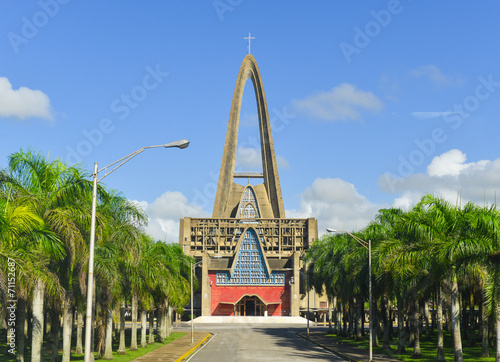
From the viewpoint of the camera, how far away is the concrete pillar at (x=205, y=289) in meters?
116

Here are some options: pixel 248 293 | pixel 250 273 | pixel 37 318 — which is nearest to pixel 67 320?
pixel 37 318

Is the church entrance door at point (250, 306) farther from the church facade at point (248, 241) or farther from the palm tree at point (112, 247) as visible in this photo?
the palm tree at point (112, 247)

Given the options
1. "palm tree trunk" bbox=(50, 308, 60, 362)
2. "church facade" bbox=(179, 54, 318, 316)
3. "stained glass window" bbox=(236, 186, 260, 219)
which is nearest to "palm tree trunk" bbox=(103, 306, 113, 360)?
"palm tree trunk" bbox=(50, 308, 60, 362)

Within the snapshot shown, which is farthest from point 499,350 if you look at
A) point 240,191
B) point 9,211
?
point 240,191

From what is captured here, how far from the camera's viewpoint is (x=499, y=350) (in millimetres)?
26625

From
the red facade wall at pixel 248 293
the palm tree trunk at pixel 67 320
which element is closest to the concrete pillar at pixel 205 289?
the red facade wall at pixel 248 293

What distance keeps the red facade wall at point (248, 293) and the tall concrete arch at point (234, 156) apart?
1848 inches

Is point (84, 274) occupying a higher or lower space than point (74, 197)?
lower

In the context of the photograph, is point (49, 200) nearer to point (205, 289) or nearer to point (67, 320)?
point (67, 320)

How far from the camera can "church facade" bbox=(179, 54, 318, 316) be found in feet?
389

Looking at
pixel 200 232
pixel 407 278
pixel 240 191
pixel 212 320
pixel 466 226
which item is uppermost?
pixel 240 191

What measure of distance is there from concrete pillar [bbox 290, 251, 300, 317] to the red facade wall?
1549mm

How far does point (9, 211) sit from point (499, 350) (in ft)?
73.8

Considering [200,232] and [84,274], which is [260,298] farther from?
[84,274]
